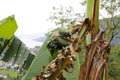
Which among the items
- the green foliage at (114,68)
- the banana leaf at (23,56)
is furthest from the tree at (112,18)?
the banana leaf at (23,56)

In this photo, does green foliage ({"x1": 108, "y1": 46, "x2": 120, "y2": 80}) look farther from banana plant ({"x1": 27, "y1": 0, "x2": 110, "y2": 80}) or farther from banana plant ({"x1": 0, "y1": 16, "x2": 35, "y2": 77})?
banana plant ({"x1": 27, "y1": 0, "x2": 110, "y2": 80})

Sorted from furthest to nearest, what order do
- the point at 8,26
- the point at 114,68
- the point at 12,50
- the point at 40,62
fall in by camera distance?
1. the point at 114,68
2. the point at 12,50
3. the point at 8,26
4. the point at 40,62

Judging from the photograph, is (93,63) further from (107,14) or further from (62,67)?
(107,14)

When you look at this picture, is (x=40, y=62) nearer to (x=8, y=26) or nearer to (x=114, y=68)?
(x=8, y=26)

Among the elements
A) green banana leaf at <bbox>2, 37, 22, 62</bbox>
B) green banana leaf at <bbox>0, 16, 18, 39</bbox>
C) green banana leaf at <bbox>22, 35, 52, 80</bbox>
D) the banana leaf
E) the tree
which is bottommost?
the tree

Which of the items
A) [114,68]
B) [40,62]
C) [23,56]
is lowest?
[114,68]

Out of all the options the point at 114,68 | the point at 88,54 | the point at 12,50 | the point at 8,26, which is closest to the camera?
the point at 88,54

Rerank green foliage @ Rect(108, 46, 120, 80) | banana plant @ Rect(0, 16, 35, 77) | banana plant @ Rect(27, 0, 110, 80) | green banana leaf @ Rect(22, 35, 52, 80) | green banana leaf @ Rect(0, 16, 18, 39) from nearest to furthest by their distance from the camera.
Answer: banana plant @ Rect(27, 0, 110, 80)
green banana leaf @ Rect(22, 35, 52, 80)
green banana leaf @ Rect(0, 16, 18, 39)
banana plant @ Rect(0, 16, 35, 77)
green foliage @ Rect(108, 46, 120, 80)

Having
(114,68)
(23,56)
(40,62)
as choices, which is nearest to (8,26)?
(40,62)

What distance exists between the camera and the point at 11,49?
1330mm

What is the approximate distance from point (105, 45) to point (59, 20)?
13641 mm

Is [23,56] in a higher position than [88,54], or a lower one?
lower

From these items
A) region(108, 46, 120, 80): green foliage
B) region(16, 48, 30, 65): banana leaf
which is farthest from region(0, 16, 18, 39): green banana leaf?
region(108, 46, 120, 80): green foliage

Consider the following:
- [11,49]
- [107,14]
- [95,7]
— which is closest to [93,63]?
[95,7]
